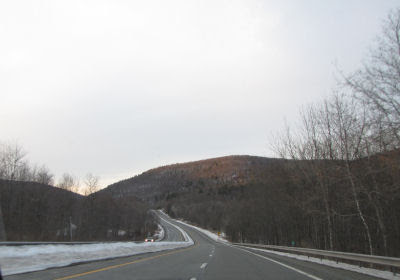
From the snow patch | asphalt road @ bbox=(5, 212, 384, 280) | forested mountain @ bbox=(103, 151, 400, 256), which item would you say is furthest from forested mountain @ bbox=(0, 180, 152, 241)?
forested mountain @ bbox=(103, 151, 400, 256)

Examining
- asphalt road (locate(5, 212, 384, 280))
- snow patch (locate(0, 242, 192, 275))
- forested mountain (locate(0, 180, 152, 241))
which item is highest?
forested mountain (locate(0, 180, 152, 241))

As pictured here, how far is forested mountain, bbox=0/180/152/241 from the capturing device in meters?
54.1

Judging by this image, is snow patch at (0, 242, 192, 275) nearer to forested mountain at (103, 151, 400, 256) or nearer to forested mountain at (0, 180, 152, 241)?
forested mountain at (0, 180, 152, 241)

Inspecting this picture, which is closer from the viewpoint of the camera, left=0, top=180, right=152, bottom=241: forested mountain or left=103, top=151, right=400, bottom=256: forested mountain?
left=103, top=151, right=400, bottom=256: forested mountain

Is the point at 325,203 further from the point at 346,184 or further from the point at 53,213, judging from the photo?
the point at 53,213

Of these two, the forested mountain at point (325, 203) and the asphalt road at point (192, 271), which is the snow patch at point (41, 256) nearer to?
the asphalt road at point (192, 271)

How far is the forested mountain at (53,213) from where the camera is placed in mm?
54094

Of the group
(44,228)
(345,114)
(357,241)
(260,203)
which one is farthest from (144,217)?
(345,114)

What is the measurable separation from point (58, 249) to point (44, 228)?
53047 millimetres

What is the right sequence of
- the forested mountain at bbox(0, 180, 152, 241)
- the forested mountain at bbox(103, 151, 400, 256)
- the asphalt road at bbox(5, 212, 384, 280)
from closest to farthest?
the asphalt road at bbox(5, 212, 384, 280), the forested mountain at bbox(103, 151, 400, 256), the forested mountain at bbox(0, 180, 152, 241)

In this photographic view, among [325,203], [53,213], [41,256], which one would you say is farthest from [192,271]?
[53,213]

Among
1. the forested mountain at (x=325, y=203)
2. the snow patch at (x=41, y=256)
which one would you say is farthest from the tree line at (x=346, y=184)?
the snow patch at (x=41, y=256)

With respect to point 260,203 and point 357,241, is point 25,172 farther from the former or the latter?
point 357,241

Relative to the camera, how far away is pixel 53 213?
6950 cm
